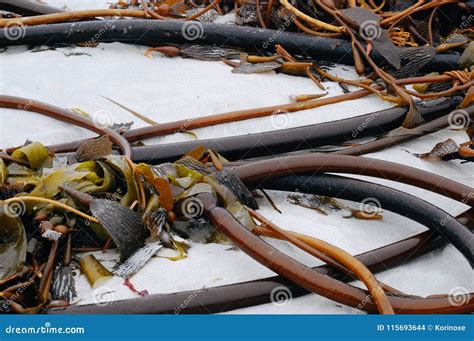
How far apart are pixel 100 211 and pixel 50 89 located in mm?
985

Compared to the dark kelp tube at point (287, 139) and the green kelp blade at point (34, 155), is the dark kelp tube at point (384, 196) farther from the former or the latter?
the green kelp blade at point (34, 155)

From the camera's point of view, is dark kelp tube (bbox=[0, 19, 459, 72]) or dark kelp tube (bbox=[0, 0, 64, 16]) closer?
dark kelp tube (bbox=[0, 19, 459, 72])

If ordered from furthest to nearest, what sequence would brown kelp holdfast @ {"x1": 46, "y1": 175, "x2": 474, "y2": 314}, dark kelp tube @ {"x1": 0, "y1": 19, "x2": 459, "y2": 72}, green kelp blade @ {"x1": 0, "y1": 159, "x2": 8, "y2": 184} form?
dark kelp tube @ {"x1": 0, "y1": 19, "x2": 459, "y2": 72} → green kelp blade @ {"x1": 0, "y1": 159, "x2": 8, "y2": 184} → brown kelp holdfast @ {"x1": 46, "y1": 175, "x2": 474, "y2": 314}

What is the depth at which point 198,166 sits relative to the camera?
213 cm

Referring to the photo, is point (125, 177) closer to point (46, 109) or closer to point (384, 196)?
point (46, 109)

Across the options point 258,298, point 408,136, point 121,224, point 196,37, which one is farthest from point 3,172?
point 408,136

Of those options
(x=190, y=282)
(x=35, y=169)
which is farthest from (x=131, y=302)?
(x=35, y=169)

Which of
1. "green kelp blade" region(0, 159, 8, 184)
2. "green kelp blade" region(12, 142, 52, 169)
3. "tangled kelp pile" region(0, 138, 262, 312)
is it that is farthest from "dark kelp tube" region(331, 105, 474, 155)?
"green kelp blade" region(0, 159, 8, 184)

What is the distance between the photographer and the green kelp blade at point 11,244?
5.71 feet

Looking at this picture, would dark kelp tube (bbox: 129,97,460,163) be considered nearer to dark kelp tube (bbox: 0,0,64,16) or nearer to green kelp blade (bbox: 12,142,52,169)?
green kelp blade (bbox: 12,142,52,169)

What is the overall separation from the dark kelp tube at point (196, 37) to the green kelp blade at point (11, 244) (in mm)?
1344

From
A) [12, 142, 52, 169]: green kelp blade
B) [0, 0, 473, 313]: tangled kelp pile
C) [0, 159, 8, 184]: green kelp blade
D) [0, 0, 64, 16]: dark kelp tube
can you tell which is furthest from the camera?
[0, 0, 64, 16]: dark kelp tube

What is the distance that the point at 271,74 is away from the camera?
2.84 m

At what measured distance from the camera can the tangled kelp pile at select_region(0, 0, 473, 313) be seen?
1.79m
